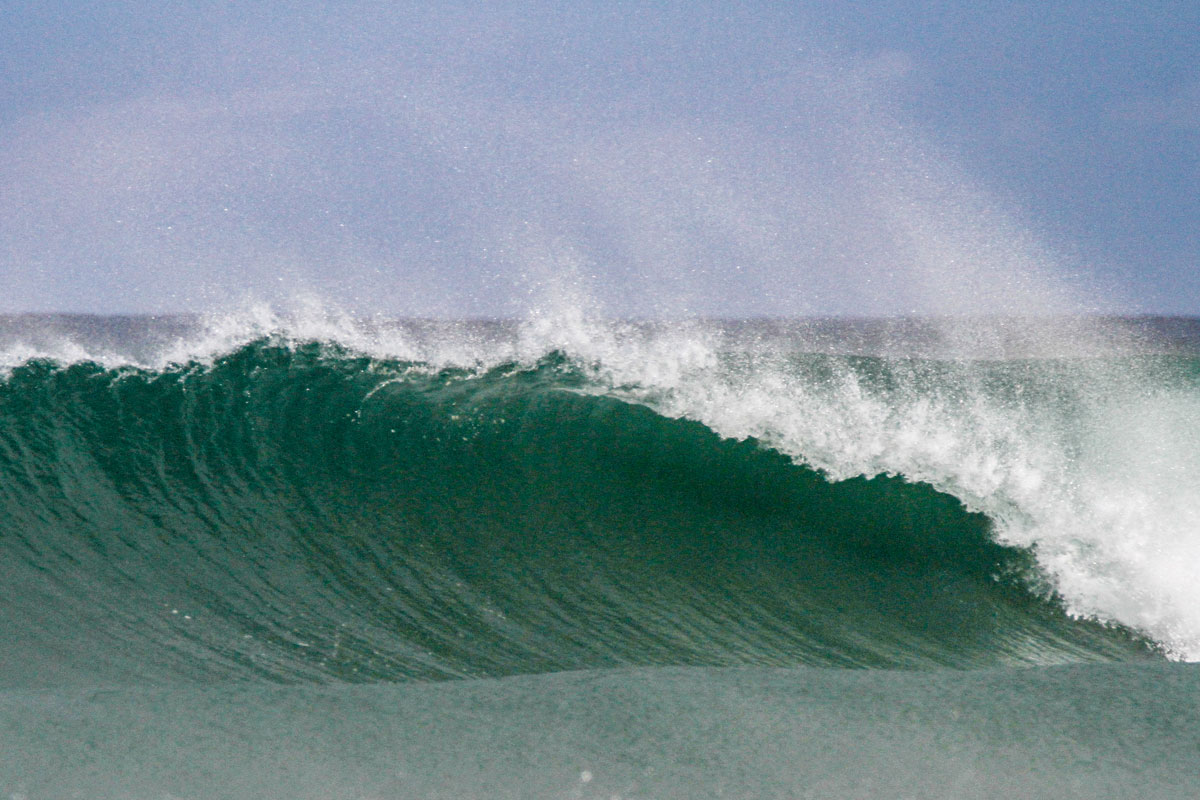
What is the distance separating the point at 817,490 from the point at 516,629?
2.15m

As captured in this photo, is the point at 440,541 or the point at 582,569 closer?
the point at 582,569

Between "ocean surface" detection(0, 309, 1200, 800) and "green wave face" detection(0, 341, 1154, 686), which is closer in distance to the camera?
"ocean surface" detection(0, 309, 1200, 800)

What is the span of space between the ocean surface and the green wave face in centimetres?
2

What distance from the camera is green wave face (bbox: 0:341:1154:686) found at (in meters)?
3.73

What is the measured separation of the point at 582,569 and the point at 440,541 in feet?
2.29

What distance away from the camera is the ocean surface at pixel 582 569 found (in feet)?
7.85

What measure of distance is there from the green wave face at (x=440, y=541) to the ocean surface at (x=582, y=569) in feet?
0.07

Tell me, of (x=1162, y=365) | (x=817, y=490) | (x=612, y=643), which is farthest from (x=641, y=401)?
(x=1162, y=365)

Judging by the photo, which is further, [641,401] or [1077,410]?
[1077,410]

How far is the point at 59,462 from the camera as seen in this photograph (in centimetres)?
535

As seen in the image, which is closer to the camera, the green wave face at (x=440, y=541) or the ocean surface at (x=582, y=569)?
the ocean surface at (x=582, y=569)

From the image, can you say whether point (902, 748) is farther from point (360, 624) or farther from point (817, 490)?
point (817, 490)

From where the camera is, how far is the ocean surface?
7.85ft

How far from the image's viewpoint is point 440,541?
465 centimetres
